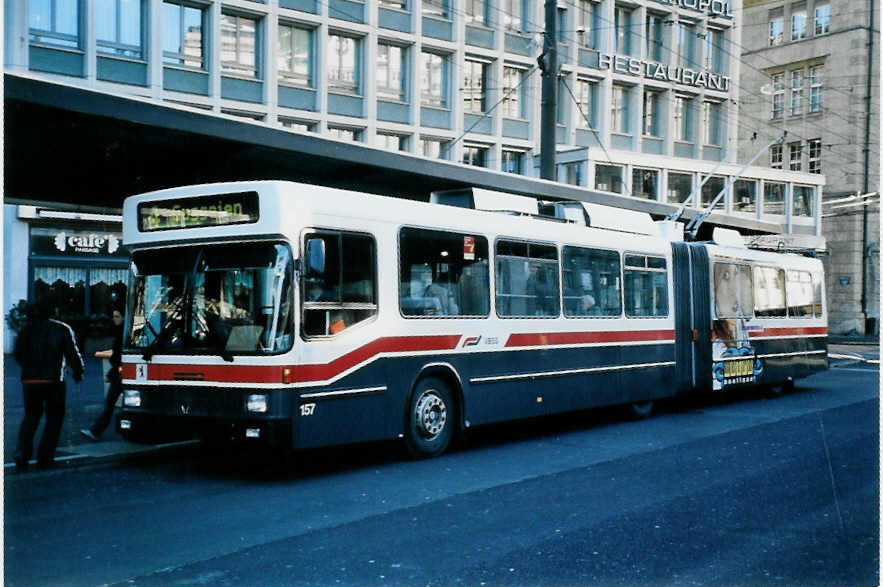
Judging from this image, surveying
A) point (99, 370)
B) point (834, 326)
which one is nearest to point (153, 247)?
point (99, 370)

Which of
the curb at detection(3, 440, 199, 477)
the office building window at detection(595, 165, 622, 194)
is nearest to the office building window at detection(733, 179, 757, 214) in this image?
the office building window at detection(595, 165, 622, 194)

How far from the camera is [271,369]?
9375 millimetres

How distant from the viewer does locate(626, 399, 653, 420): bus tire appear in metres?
15.4

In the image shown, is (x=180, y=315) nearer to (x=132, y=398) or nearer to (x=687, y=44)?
(x=132, y=398)

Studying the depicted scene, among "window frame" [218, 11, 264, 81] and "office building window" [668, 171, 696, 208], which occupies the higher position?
"window frame" [218, 11, 264, 81]

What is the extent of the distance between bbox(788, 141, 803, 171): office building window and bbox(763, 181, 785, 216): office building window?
300cm

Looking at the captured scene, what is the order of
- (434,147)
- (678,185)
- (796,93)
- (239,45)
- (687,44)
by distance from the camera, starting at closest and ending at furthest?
(239,45)
(434,147)
(796,93)
(678,185)
(687,44)

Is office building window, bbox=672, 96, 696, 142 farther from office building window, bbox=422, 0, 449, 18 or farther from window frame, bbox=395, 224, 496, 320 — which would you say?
window frame, bbox=395, 224, 496, 320

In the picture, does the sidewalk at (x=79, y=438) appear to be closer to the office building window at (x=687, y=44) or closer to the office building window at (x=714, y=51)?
the office building window at (x=687, y=44)

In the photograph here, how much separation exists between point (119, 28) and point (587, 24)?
2016cm

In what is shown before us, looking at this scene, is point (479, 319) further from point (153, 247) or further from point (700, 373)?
point (700, 373)

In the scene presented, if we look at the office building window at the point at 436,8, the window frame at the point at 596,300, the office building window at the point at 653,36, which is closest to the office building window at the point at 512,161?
the office building window at the point at 436,8

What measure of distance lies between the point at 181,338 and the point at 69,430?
3.87 meters

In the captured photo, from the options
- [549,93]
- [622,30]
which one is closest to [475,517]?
[549,93]
